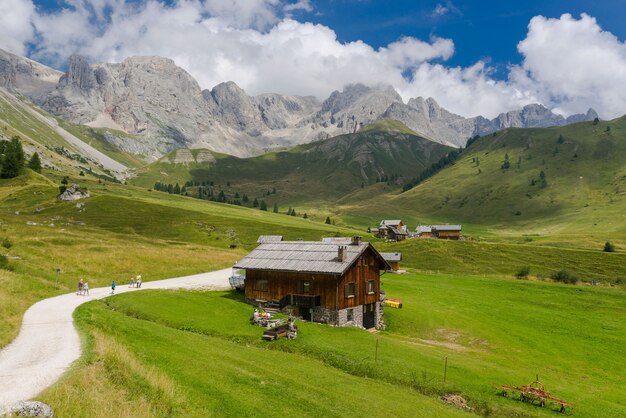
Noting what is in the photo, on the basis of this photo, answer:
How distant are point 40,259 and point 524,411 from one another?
64.8m

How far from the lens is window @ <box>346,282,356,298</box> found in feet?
178

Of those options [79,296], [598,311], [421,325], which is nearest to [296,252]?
[421,325]

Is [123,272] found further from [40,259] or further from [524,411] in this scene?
[524,411]

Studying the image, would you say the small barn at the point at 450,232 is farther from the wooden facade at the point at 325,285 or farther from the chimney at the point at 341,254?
the chimney at the point at 341,254

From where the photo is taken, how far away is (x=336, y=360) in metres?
36.7

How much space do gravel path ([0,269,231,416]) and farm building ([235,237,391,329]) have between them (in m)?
22.1

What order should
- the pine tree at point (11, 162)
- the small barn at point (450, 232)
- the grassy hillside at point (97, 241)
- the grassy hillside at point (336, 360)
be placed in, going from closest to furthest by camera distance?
1. the grassy hillside at point (336, 360)
2. the grassy hillside at point (97, 241)
3. the pine tree at point (11, 162)
4. the small barn at point (450, 232)

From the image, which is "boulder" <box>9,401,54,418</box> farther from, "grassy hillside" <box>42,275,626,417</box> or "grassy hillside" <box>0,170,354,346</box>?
"grassy hillside" <box>0,170,354,346</box>

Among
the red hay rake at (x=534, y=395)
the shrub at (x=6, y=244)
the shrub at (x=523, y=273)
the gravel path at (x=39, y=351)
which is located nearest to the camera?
the gravel path at (x=39, y=351)

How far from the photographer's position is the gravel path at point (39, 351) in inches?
708

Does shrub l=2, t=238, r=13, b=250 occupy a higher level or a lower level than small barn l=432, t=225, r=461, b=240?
lower

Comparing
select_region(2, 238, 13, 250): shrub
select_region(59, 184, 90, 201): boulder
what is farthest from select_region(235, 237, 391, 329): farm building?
select_region(59, 184, 90, 201): boulder

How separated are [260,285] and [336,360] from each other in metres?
24.0

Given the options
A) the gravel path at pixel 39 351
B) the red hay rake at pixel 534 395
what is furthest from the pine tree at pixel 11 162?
the red hay rake at pixel 534 395
